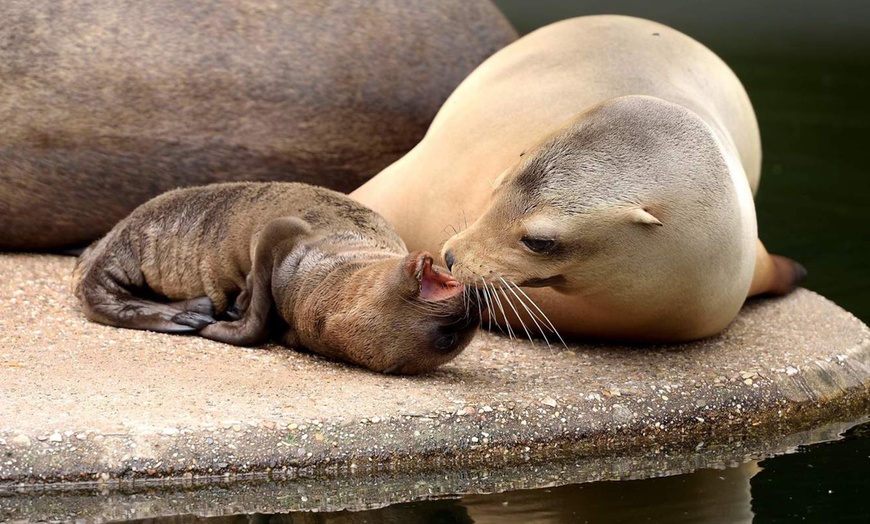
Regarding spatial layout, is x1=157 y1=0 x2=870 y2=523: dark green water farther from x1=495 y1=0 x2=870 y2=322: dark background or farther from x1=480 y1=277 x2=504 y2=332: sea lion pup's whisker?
x1=480 y1=277 x2=504 y2=332: sea lion pup's whisker

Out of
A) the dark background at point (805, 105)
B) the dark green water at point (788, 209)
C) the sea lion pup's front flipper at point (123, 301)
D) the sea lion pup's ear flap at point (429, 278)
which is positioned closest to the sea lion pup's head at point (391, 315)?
the sea lion pup's ear flap at point (429, 278)

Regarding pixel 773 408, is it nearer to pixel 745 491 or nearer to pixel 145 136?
pixel 745 491

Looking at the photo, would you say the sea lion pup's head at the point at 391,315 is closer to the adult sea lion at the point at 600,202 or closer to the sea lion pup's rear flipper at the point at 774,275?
the adult sea lion at the point at 600,202

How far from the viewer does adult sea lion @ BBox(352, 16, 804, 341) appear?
5.19 meters

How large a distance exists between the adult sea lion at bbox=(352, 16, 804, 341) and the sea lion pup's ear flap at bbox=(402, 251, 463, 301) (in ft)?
0.25

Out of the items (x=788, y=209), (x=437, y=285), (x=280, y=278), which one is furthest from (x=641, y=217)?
(x=788, y=209)

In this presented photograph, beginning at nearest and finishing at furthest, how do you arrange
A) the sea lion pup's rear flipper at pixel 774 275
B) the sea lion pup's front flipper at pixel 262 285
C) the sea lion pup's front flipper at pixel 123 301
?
the sea lion pup's front flipper at pixel 262 285 → the sea lion pup's front flipper at pixel 123 301 → the sea lion pup's rear flipper at pixel 774 275

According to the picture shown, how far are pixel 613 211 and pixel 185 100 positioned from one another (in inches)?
109

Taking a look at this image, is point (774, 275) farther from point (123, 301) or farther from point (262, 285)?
point (123, 301)

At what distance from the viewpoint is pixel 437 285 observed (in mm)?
5316

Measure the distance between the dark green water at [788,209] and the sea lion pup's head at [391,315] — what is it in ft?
2.62

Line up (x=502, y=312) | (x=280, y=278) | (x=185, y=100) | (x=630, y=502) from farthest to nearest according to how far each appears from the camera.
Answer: (x=185, y=100)
(x=280, y=278)
(x=502, y=312)
(x=630, y=502)

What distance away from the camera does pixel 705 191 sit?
211 inches

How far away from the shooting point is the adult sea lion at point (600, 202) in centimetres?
519
